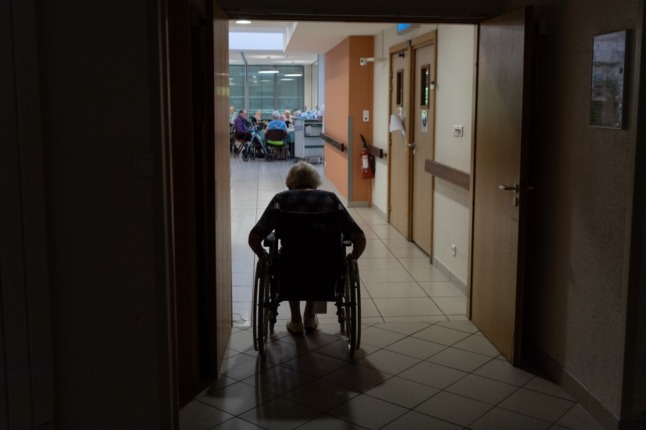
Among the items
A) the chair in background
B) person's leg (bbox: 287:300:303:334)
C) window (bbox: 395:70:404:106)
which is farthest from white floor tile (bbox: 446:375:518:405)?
the chair in background

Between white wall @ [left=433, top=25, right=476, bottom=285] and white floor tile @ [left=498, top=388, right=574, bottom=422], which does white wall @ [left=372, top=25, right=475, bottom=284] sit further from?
white floor tile @ [left=498, top=388, right=574, bottom=422]

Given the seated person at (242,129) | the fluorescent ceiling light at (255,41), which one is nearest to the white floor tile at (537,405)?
the seated person at (242,129)

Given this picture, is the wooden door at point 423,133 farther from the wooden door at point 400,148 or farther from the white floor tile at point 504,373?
the white floor tile at point 504,373

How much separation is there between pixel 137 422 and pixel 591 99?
7.94ft

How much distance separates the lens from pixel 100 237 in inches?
104

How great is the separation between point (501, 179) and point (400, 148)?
11.8 ft

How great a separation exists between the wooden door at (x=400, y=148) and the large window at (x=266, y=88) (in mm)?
15912

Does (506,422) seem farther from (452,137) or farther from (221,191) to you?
(452,137)

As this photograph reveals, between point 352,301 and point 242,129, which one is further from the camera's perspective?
point 242,129

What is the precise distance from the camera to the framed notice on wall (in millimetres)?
2939

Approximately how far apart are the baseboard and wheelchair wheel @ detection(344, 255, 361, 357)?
1622 mm

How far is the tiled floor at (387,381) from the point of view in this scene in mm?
3238

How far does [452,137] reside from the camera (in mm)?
5684

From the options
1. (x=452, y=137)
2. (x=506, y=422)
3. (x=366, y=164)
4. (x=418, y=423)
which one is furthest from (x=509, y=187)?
(x=366, y=164)
